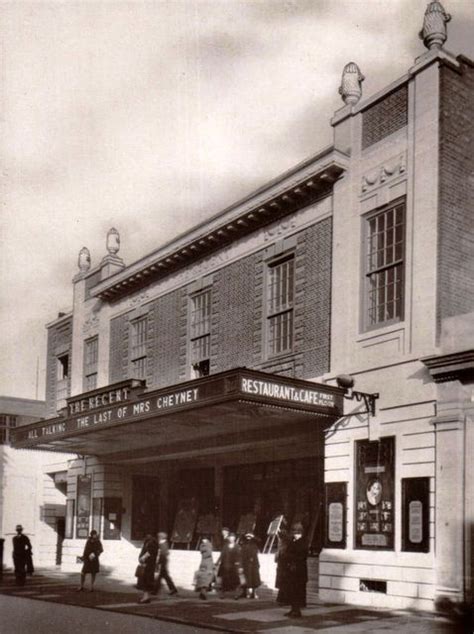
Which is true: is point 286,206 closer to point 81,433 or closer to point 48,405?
point 81,433

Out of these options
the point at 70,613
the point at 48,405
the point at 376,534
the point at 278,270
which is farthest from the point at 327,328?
the point at 48,405

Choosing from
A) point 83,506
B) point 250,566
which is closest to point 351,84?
point 250,566

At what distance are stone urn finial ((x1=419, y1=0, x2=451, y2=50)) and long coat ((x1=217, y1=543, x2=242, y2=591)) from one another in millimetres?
11893

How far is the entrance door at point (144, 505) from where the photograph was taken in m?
27.4

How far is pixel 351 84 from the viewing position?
19734 millimetres

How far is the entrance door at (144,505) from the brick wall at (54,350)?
6.59 m

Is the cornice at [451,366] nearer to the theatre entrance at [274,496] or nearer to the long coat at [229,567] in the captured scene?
the theatre entrance at [274,496]

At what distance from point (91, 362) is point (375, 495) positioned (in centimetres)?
1598

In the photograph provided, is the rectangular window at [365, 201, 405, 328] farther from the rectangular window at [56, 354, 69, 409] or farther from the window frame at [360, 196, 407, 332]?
the rectangular window at [56, 354, 69, 409]

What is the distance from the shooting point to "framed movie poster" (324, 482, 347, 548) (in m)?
17.8

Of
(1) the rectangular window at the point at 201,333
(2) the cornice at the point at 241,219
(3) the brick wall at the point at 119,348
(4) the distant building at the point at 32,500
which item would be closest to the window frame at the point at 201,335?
(1) the rectangular window at the point at 201,333

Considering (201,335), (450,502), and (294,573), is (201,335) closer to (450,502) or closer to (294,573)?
(294,573)

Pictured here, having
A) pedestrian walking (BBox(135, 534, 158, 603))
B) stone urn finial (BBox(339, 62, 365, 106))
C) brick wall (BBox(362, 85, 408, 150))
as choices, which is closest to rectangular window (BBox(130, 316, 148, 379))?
pedestrian walking (BBox(135, 534, 158, 603))

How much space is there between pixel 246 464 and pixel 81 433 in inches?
192
